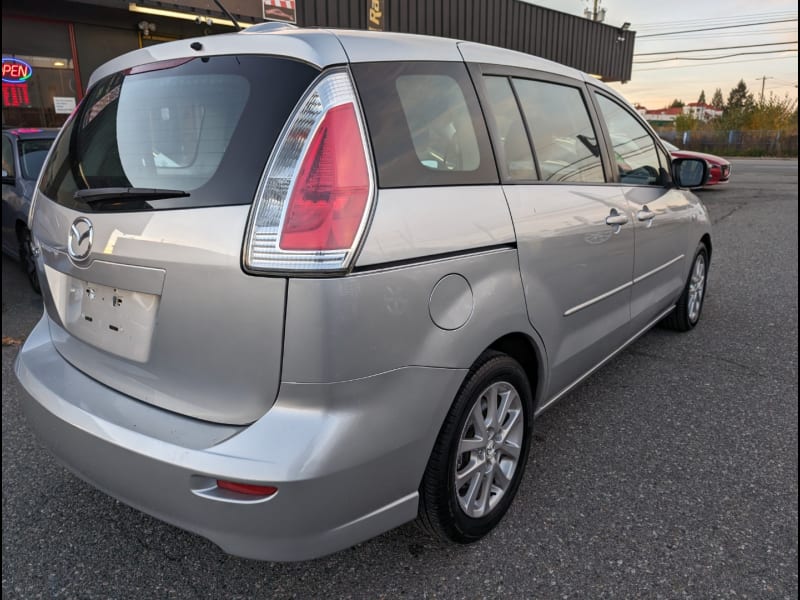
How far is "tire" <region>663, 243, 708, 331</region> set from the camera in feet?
14.0

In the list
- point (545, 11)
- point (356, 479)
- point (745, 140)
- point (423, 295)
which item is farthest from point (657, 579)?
point (745, 140)

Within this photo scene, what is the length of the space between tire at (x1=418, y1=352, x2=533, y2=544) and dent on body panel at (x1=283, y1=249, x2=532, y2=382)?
163 millimetres

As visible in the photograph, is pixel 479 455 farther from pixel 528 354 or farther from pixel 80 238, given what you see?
pixel 80 238

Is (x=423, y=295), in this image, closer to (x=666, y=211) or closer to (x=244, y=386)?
(x=244, y=386)

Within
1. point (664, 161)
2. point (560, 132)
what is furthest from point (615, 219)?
point (664, 161)

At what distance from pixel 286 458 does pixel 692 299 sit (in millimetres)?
3816

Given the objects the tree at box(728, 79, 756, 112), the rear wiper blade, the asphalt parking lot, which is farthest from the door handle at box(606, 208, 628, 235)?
the tree at box(728, 79, 756, 112)

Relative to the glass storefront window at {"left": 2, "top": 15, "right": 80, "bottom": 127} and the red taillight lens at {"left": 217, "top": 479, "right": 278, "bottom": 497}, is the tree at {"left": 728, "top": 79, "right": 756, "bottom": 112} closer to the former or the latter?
the glass storefront window at {"left": 2, "top": 15, "right": 80, "bottom": 127}

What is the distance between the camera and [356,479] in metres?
1.61

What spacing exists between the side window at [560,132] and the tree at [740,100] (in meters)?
18.7

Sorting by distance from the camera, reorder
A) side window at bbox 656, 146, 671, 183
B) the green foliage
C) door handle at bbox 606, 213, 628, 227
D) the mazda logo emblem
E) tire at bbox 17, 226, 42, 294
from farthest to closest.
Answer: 1. the green foliage
2. tire at bbox 17, 226, 42, 294
3. side window at bbox 656, 146, 671, 183
4. door handle at bbox 606, 213, 628, 227
5. the mazda logo emblem

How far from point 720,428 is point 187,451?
8.62ft

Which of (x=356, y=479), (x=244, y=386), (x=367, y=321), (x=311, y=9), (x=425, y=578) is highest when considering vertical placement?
(x=311, y=9)

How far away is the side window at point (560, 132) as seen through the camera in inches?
95.9
